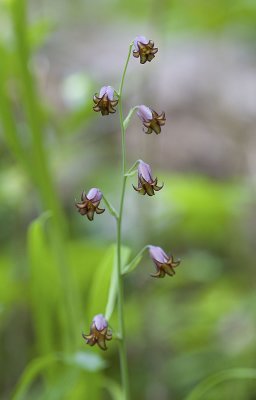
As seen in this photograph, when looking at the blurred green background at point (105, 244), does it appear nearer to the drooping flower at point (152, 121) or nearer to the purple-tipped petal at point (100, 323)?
the purple-tipped petal at point (100, 323)

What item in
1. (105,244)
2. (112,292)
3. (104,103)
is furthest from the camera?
(105,244)

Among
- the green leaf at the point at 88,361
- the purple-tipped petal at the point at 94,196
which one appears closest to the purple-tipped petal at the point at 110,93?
the purple-tipped petal at the point at 94,196

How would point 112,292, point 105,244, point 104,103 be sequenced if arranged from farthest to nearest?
point 105,244 → point 112,292 → point 104,103

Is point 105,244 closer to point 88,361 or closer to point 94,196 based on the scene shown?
point 88,361

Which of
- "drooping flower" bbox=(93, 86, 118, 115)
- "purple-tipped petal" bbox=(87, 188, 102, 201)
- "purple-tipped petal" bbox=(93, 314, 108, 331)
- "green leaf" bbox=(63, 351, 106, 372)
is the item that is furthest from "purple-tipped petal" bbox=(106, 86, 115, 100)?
"green leaf" bbox=(63, 351, 106, 372)

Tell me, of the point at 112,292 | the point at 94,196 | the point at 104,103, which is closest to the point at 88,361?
the point at 112,292

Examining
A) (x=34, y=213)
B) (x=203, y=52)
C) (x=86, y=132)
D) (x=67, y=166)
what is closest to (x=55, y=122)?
(x=34, y=213)

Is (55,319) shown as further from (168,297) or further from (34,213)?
(34,213)

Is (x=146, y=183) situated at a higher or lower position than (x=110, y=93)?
lower

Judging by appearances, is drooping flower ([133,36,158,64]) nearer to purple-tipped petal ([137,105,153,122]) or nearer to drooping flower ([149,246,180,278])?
purple-tipped petal ([137,105,153,122])
